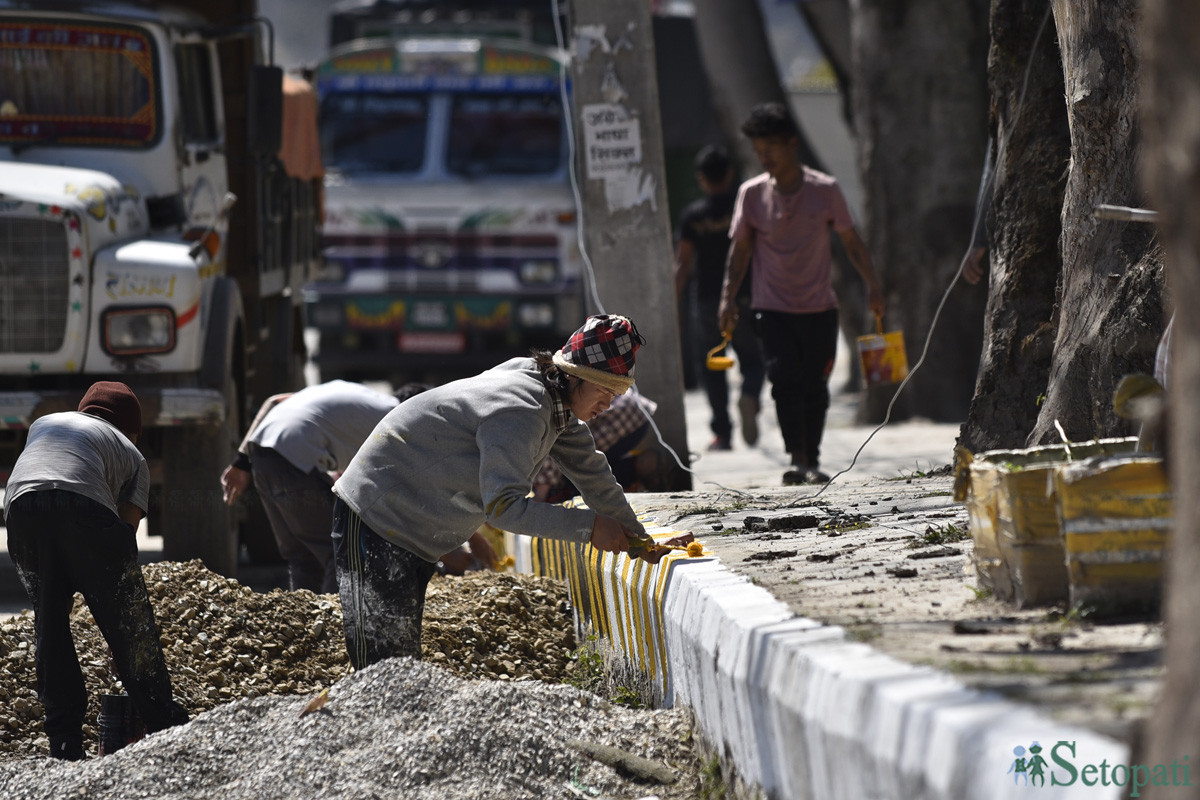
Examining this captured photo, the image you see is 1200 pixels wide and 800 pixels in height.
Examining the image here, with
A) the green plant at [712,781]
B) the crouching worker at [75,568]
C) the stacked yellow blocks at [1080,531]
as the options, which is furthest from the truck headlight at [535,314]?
the stacked yellow blocks at [1080,531]

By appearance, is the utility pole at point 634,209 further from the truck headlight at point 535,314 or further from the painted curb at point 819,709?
the truck headlight at point 535,314

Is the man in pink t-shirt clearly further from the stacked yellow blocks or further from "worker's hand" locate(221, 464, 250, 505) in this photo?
the stacked yellow blocks

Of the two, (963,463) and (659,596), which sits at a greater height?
(963,463)

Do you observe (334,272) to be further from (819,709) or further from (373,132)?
(819,709)

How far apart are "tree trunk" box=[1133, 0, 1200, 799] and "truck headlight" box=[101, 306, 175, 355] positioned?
6024 mm

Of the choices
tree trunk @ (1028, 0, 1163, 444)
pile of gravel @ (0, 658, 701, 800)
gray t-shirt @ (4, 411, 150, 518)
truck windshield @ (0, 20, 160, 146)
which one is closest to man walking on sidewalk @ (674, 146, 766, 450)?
truck windshield @ (0, 20, 160, 146)

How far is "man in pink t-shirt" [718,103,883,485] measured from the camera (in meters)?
8.16

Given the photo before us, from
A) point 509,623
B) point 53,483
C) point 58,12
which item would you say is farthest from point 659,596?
point 58,12

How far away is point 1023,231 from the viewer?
6617 millimetres

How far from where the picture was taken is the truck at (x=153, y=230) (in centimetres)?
753

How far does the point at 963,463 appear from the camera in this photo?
412cm

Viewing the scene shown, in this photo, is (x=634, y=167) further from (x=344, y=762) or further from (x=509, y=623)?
(x=344, y=762)

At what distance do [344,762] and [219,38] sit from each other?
6036mm

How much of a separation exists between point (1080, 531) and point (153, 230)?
20.4 feet
